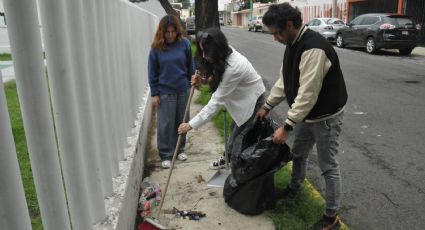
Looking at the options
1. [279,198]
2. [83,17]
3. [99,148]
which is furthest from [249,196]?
[83,17]

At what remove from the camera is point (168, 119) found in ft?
15.6

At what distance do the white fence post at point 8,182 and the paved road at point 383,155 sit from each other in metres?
2.68

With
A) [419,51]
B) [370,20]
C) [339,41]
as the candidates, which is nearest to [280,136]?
[370,20]

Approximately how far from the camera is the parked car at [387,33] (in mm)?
15531

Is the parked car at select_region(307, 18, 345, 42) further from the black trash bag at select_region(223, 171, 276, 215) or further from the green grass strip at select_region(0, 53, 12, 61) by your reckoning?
the black trash bag at select_region(223, 171, 276, 215)

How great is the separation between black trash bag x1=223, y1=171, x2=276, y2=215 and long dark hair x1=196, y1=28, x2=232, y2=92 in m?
0.90

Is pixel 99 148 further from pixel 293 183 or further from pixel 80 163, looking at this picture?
pixel 293 183

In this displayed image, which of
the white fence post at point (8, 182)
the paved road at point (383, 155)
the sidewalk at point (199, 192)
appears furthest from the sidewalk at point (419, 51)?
the white fence post at point (8, 182)

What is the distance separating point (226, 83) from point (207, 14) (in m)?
5.38

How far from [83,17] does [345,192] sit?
295 centimetres

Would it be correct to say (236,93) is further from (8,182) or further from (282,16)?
(8,182)

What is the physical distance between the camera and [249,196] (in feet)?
11.5

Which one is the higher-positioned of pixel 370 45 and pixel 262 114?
pixel 262 114

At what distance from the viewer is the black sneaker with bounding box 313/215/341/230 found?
3.23m
